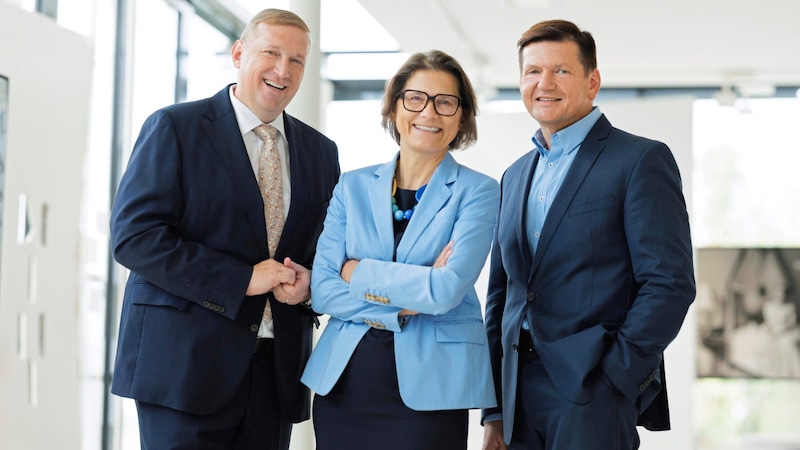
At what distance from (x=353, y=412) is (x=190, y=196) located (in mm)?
824

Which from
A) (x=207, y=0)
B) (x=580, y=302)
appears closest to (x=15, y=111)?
(x=580, y=302)

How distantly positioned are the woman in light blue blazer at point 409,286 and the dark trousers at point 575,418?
0.65 ft

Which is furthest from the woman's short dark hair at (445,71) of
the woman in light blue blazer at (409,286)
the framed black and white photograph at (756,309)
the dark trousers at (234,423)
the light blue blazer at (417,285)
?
the framed black and white photograph at (756,309)

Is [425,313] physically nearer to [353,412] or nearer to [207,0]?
[353,412]

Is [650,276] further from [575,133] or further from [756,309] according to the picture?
[756,309]

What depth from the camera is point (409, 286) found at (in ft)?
8.64

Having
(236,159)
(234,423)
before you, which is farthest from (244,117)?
(234,423)

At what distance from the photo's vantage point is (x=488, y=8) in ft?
23.1

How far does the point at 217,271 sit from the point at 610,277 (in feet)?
3.76

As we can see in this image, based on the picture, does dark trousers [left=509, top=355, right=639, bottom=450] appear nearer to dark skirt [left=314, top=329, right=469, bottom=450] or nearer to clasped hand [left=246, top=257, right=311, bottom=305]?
dark skirt [left=314, top=329, right=469, bottom=450]

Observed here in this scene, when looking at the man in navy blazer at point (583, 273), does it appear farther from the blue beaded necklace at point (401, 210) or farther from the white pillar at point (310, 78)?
the white pillar at point (310, 78)

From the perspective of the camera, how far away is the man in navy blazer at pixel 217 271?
2852mm

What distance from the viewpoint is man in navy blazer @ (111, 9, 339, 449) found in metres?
2.85

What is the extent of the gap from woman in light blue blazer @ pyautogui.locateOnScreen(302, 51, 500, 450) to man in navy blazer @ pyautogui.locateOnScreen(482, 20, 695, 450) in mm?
203
